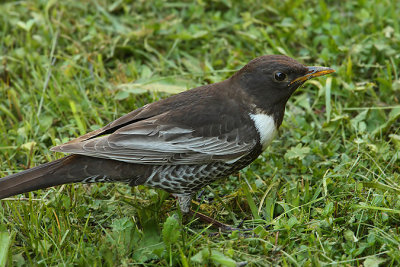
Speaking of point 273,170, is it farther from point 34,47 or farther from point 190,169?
point 34,47

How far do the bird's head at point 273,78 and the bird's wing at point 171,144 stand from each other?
310 mm

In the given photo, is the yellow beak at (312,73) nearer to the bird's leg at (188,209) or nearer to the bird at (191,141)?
the bird at (191,141)

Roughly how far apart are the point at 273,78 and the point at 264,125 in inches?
15.9

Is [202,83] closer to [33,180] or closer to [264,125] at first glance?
[264,125]

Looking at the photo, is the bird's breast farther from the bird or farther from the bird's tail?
the bird's tail

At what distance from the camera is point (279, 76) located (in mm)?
4676

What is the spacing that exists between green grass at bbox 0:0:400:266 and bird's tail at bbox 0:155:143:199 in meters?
0.25

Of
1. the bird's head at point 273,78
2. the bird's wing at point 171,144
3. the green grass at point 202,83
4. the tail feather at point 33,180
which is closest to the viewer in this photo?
the green grass at point 202,83

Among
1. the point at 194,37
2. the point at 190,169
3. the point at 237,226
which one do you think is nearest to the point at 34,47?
the point at 194,37

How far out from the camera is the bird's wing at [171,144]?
4.57m

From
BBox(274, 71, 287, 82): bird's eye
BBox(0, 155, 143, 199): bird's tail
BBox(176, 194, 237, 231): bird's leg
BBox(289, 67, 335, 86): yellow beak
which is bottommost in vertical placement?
BBox(176, 194, 237, 231): bird's leg

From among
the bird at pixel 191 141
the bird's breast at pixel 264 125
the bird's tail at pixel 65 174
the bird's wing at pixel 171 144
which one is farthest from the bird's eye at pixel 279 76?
the bird's tail at pixel 65 174

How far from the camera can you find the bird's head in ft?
15.4

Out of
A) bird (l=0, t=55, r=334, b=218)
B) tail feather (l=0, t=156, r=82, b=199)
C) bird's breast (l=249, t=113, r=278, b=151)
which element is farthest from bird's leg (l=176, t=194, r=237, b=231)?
tail feather (l=0, t=156, r=82, b=199)
